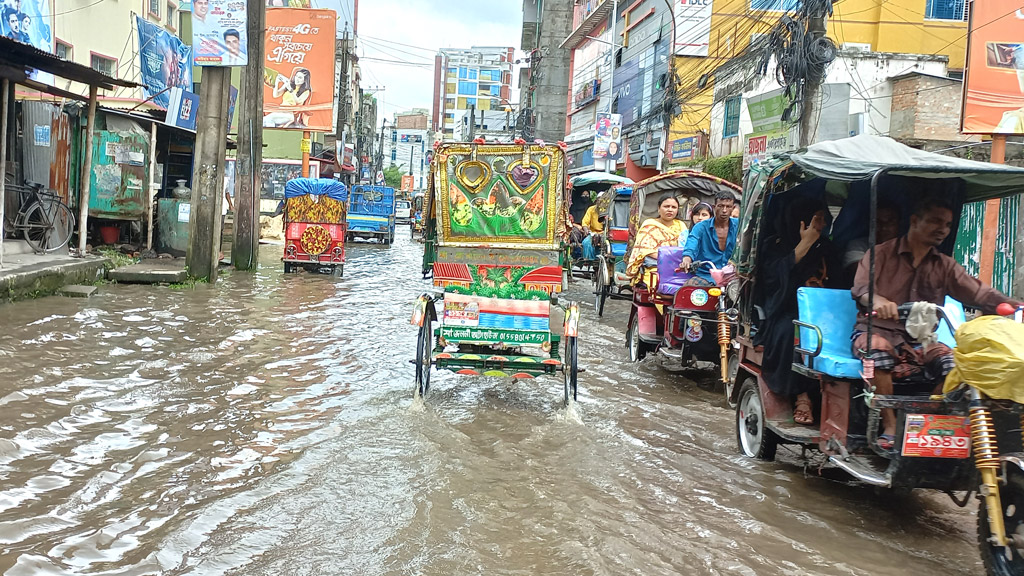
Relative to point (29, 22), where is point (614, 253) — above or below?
below

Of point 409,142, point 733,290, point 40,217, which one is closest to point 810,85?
point 733,290

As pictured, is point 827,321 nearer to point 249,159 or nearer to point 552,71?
point 249,159

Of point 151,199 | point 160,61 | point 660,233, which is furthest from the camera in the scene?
point 160,61

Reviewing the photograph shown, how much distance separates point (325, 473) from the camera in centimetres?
502

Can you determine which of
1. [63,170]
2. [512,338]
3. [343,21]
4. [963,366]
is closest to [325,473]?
[512,338]

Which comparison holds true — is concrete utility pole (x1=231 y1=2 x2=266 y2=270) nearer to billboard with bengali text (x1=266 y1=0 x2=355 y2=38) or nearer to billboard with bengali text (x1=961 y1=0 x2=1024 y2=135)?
billboard with bengali text (x1=961 y1=0 x2=1024 y2=135)

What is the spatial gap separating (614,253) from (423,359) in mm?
8557

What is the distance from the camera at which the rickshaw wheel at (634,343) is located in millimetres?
9805

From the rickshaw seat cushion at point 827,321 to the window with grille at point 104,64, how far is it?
21644 millimetres

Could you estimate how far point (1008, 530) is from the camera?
3.66 meters

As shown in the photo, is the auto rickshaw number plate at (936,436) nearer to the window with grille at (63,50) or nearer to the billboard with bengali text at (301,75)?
the window with grille at (63,50)

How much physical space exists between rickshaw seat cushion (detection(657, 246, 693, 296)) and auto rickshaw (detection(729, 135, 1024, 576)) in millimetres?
2583

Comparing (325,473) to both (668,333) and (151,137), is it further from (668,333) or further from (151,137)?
(151,137)

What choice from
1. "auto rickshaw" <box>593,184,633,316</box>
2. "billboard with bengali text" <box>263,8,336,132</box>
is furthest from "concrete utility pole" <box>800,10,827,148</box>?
"billboard with bengali text" <box>263,8,336,132</box>
